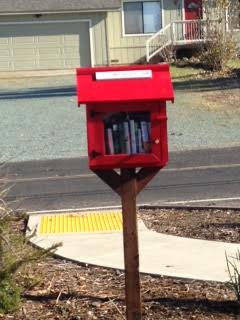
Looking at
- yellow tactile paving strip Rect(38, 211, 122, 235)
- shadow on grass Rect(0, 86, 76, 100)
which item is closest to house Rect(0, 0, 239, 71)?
shadow on grass Rect(0, 86, 76, 100)

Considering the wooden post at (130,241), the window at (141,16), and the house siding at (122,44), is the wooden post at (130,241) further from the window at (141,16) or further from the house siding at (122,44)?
the window at (141,16)

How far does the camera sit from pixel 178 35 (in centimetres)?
3572

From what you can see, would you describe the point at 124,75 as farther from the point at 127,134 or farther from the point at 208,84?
the point at 208,84

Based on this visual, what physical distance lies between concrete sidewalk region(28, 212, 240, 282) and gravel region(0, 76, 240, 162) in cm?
583

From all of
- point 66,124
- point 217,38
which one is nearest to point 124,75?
point 66,124

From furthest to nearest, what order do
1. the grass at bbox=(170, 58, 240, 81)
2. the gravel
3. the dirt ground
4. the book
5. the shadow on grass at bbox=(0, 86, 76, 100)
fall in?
the grass at bbox=(170, 58, 240, 81) < the shadow on grass at bbox=(0, 86, 76, 100) < the gravel < the dirt ground < the book

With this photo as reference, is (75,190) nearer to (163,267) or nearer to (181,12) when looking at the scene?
(163,267)

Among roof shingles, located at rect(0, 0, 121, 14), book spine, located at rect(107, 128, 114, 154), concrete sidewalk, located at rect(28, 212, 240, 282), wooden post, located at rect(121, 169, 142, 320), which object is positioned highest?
roof shingles, located at rect(0, 0, 121, 14)

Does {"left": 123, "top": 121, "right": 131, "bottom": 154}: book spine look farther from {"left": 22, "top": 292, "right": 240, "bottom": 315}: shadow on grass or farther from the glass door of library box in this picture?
{"left": 22, "top": 292, "right": 240, "bottom": 315}: shadow on grass

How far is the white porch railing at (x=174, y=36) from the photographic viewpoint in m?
35.0

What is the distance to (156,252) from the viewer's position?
725 centimetres

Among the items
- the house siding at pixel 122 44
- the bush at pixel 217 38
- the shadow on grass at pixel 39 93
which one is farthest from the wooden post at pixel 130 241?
the house siding at pixel 122 44

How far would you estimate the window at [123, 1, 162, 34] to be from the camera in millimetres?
36469

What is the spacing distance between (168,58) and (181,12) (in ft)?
11.4
